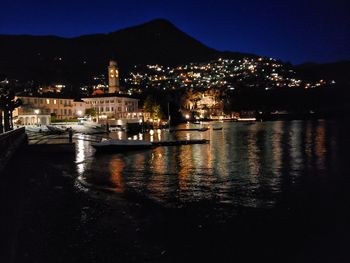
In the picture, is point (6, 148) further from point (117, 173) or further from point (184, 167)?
point (184, 167)

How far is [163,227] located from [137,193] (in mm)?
7274

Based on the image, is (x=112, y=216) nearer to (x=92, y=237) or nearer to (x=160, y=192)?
(x=92, y=237)

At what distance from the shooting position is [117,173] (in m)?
32.2

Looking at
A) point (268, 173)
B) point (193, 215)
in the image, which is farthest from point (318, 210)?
point (268, 173)

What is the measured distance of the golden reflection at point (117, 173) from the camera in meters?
25.5

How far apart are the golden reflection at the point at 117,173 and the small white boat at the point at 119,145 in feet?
24.5

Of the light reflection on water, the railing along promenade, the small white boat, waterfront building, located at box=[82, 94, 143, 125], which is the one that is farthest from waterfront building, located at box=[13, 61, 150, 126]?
the railing along promenade

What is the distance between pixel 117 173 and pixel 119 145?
19.0 metres

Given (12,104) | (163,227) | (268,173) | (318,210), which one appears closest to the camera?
(163,227)

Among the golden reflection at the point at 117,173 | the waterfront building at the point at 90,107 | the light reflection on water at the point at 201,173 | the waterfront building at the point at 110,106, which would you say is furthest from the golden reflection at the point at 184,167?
the waterfront building at the point at 110,106

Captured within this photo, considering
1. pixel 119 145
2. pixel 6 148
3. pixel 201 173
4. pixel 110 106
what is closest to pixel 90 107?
pixel 110 106

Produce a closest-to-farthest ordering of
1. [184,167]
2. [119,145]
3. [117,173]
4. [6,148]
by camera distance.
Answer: [6,148] < [117,173] < [184,167] < [119,145]

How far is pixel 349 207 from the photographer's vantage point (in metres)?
20.2

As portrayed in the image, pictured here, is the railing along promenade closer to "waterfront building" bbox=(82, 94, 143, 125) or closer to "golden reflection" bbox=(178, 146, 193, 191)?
"golden reflection" bbox=(178, 146, 193, 191)
